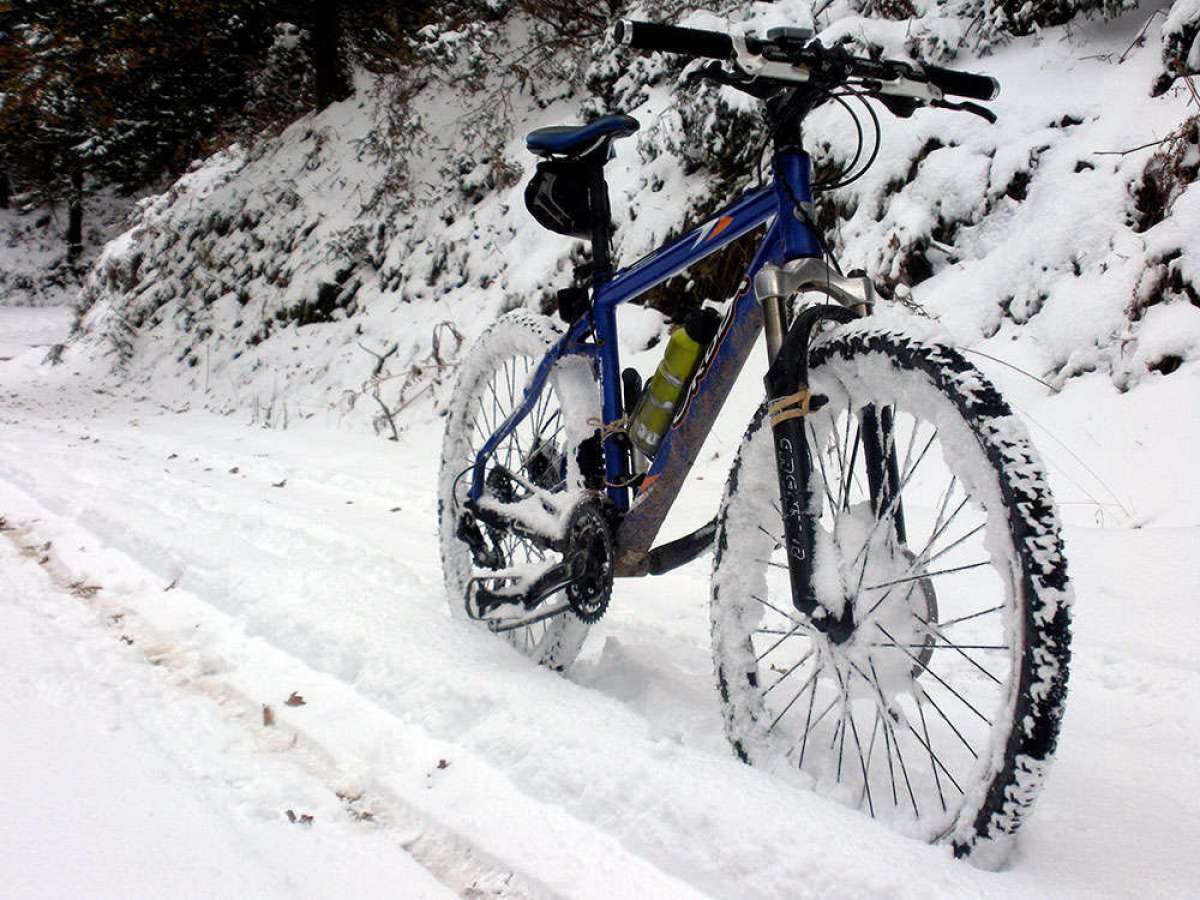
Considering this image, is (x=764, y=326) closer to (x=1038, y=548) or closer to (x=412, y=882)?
(x=1038, y=548)

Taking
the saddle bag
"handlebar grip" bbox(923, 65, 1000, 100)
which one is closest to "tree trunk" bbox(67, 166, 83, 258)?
the saddle bag

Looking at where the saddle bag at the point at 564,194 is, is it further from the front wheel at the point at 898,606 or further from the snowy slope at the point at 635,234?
the snowy slope at the point at 635,234

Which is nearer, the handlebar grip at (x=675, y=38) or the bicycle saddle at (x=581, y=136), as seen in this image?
the handlebar grip at (x=675, y=38)

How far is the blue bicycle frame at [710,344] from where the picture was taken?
1711mm

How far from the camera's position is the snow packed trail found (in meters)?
1.44

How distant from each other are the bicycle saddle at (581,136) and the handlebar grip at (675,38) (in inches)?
23.5

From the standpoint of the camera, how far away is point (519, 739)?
1864 millimetres

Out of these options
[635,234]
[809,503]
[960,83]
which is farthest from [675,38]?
[635,234]

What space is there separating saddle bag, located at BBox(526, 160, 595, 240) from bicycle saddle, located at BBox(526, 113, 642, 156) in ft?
0.16

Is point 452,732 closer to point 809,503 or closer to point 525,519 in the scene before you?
point 525,519

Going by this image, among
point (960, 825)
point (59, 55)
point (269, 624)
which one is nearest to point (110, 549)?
point (269, 624)

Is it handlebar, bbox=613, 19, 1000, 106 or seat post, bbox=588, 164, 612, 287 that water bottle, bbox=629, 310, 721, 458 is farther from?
handlebar, bbox=613, 19, 1000, 106

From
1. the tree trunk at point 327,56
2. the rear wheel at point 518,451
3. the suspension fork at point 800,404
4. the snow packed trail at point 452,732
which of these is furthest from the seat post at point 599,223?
the tree trunk at point 327,56

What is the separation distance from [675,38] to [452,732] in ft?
4.87
